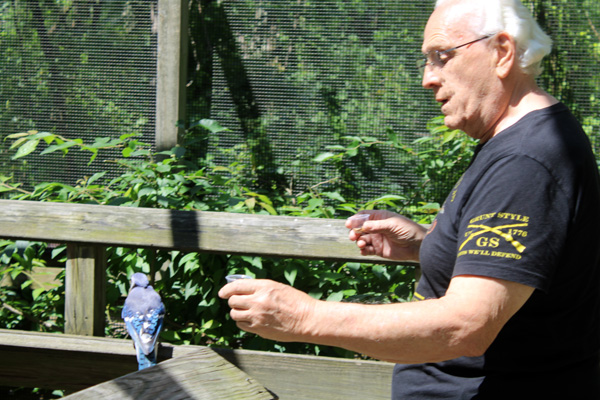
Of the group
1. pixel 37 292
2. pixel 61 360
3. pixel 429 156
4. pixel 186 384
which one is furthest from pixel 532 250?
pixel 37 292

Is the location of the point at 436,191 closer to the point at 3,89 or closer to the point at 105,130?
the point at 105,130

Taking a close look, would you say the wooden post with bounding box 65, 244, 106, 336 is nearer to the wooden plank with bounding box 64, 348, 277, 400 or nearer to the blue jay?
the blue jay

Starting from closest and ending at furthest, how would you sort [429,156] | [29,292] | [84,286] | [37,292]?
1. [84,286]
2. [37,292]
3. [29,292]
4. [429,156]

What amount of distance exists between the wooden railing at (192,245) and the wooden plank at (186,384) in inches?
8.9

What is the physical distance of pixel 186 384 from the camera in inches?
72.2

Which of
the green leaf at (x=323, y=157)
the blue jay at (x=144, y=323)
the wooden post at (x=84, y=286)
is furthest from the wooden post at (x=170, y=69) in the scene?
the blue jay at (x=144, y=323)

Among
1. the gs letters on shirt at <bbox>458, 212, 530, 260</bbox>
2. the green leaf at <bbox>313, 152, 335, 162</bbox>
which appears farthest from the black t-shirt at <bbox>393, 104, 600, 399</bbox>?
the green leaf at <bbox>313, 152, 335, 162</bbox>

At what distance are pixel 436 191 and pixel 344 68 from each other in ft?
2.73

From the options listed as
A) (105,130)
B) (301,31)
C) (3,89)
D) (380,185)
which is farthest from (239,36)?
(3,89)

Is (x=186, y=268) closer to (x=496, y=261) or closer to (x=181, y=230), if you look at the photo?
(x=181, y=230)

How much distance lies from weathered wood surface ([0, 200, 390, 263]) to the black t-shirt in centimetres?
86

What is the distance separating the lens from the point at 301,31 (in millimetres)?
3234

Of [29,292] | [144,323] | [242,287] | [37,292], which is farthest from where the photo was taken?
[29,292]

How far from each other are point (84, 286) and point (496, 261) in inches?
67.4
